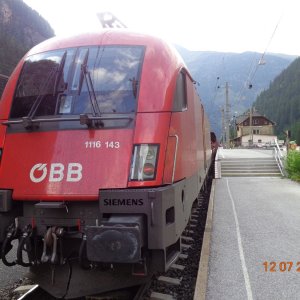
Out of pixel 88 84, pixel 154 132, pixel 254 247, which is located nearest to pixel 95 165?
pixel 154 132

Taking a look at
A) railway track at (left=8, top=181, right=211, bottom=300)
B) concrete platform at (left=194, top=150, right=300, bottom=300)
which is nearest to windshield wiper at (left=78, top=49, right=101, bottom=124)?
railway track at (left=8, top=181, right=211, bottom=300)

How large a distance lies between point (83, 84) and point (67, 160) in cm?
88

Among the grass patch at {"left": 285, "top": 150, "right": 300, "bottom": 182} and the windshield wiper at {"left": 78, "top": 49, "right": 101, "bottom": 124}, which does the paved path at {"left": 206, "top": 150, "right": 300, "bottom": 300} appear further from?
the grass patch at {"left": 285, "top": 150, "right": 300, "bottom": 182}

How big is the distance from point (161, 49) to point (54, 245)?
2.35 metres

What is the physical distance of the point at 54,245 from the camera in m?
3.67

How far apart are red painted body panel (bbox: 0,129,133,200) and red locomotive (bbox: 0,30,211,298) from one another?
0.03 feet

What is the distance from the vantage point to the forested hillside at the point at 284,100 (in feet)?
434

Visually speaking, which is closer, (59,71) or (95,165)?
(95,165)

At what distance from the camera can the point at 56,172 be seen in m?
3.89

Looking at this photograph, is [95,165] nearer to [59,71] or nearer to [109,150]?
[109,150]

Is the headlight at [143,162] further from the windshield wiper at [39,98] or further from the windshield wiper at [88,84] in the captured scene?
the windshield wiper at [39,98]
